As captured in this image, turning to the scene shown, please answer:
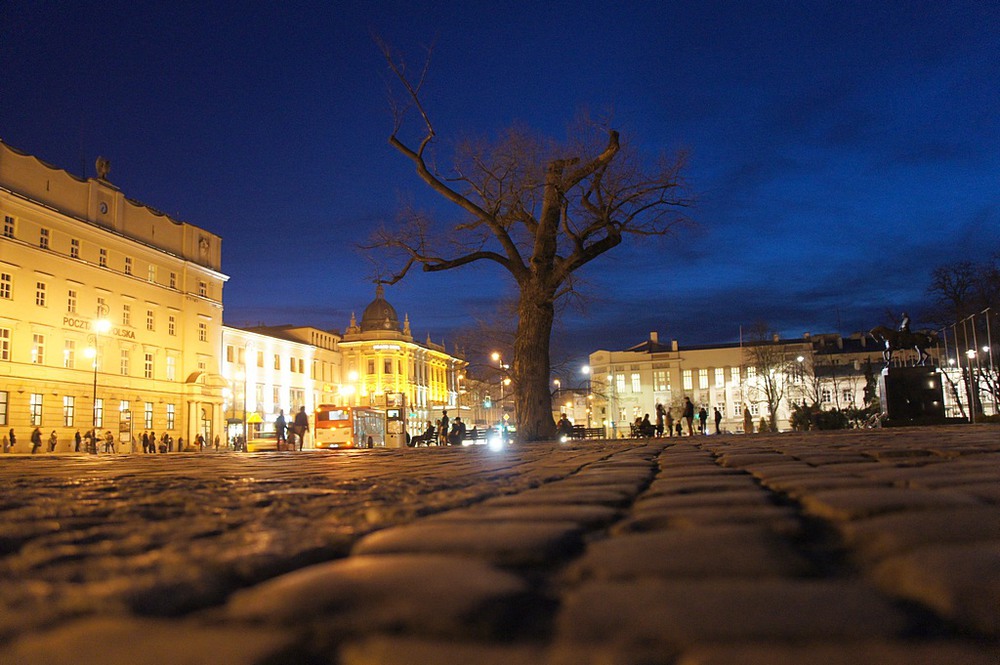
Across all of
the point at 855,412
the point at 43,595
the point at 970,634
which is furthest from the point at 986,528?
the point at 855,412

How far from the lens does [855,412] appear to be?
110ft

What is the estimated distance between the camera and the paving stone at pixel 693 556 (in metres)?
1.03

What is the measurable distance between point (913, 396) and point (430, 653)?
18736mm

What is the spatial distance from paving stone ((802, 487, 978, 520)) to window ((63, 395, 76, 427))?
4525 centimetres

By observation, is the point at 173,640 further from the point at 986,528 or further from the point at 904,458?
the point at 904,458

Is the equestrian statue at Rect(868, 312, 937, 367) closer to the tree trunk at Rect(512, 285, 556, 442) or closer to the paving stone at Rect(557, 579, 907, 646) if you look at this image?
the tree trunk at Rect(512, 285, 556, 442)

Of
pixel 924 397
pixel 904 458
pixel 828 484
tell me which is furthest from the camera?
pixel 924 397

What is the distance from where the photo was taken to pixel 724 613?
0.81 metres

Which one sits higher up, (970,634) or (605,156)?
(605,156)

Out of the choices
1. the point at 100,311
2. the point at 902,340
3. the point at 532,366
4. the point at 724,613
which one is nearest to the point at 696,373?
the point at 100,311

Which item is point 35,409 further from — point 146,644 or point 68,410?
point 146,644

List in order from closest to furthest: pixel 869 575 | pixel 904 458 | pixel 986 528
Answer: pixel 869 575
pixel 986 528
pixel 904 458

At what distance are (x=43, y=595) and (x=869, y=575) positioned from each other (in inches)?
42.6

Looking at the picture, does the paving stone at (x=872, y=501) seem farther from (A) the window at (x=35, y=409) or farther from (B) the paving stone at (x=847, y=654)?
(A) the window at (x=35, y=409)
